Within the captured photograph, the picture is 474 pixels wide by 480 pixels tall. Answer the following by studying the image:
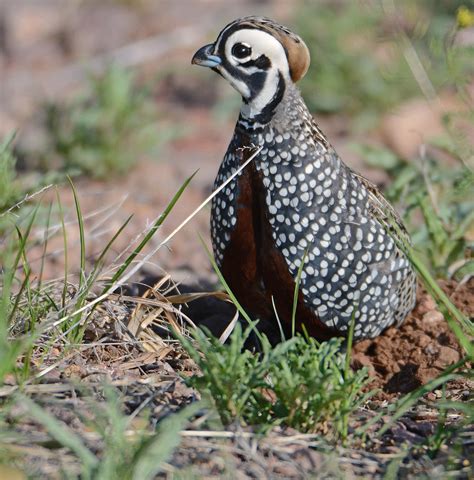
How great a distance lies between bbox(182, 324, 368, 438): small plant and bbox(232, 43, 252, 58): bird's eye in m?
1.14

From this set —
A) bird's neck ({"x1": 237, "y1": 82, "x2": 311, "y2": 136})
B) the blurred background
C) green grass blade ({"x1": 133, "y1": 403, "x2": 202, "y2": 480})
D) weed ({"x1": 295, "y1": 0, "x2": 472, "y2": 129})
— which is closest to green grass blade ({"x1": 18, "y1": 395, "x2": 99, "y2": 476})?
green grass blade ({"x1": 133, "y1": 403, "x2": 202, "y2": 480})

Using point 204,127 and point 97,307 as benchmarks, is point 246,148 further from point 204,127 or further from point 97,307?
point 204,127

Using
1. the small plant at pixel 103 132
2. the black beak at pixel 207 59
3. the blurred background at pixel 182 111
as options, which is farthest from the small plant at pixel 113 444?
the small plant at pixel 103 132

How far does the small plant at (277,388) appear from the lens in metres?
3.02

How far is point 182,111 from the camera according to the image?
8250 mm

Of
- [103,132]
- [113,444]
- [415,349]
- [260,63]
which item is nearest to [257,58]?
[260,63]

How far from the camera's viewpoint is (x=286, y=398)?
3.07m

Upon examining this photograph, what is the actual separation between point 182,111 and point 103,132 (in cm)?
178

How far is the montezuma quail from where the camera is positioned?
3.71 metres

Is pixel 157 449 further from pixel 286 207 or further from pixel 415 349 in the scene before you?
pixel 415 349

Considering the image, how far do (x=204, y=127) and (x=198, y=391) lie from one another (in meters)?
4.99

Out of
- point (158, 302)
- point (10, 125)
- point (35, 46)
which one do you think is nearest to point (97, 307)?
point (158, 302)

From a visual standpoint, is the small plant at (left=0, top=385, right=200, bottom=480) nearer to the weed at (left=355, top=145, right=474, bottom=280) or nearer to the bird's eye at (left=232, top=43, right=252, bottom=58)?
the bird's eye at (left=232, top=43, right=252, bottom=58)

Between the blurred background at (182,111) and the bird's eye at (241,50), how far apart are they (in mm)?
985
